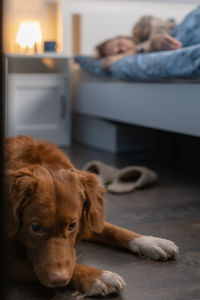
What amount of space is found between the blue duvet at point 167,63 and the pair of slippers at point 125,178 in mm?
640

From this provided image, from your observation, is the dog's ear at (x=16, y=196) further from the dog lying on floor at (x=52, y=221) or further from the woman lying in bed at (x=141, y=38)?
the woman lying in bed at (x=141, y=38)

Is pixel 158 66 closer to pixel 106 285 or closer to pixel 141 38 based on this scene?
pixel 141 38

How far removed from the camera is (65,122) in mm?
3822

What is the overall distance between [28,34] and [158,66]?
6.05 ft

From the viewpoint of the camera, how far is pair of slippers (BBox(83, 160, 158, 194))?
222 centimetres

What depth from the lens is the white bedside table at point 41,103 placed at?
3.62 m

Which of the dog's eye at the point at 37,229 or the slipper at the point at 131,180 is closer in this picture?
the dog's eye at the point at 37,229

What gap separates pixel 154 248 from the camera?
4.33 feet

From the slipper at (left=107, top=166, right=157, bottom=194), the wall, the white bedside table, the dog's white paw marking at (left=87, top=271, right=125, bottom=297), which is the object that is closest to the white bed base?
the white bedside table

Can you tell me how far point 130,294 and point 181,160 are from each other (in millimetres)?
2119

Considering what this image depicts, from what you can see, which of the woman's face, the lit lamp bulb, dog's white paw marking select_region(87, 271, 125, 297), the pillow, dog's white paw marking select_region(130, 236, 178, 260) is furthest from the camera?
the lit lamp bulb

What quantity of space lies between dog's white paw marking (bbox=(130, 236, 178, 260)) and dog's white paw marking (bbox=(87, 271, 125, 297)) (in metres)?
0.25

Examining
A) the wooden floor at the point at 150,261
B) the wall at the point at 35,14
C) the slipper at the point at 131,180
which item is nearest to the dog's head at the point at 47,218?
the wooden floor at the point at 150,261

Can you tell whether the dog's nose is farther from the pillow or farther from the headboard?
the headboard
